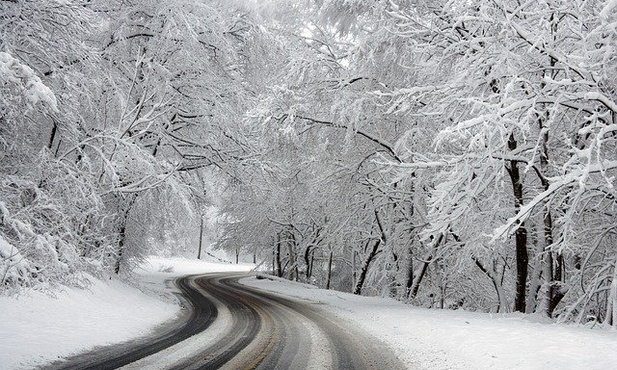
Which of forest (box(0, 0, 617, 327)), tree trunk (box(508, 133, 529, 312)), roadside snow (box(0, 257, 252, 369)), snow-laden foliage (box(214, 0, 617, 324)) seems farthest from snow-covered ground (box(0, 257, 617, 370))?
snow-laden foliage (box(214, 0, 617, 324))

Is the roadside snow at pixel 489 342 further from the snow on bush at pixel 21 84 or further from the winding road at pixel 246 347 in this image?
the snow on bush at pixel 21 84

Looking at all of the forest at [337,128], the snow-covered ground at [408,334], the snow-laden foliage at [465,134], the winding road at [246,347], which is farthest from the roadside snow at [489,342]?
the snow-laden foliage at [465,134]

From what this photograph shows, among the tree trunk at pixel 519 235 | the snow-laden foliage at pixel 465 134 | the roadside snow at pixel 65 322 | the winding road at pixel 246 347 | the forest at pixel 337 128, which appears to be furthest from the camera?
the tree trunk at pixel 519 235

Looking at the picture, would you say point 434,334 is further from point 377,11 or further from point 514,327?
point 377,11

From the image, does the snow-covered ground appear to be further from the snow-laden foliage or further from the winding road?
the snow-laden foliage

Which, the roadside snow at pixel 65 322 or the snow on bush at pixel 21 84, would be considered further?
the snow on bush at pixel 21 84

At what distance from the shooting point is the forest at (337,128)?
7.63m

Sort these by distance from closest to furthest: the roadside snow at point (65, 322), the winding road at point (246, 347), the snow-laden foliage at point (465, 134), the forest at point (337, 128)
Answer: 1. the roadside snow at point (65, 322)
2. the winding road at point (246, 347)
3. the snow-laden foliage at point (465, 134)
4. the forest at point (337, 128)

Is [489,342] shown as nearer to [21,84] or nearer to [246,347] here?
[246,347]

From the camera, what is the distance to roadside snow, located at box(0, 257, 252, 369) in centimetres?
587

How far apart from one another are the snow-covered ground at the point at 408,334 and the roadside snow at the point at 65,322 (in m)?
0.01

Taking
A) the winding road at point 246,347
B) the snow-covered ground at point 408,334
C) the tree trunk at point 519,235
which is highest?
the tree trunk at point 519,235

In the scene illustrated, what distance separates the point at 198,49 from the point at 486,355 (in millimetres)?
11268

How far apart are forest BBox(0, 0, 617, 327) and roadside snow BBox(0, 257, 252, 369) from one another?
1.51 feet
